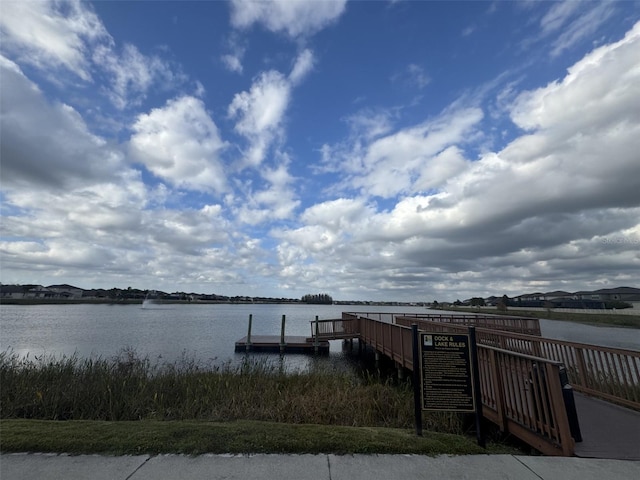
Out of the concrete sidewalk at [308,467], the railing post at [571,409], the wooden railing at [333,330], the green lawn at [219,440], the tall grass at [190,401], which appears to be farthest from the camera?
the wooden railing at [333,330]

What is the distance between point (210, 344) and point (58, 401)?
21670 millimetres

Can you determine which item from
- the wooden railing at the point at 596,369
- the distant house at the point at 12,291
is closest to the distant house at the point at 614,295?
the wooden railing at the point at 596,369

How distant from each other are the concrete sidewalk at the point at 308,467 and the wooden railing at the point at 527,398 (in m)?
0.38

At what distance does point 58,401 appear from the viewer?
6984 mm

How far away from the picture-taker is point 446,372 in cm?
500

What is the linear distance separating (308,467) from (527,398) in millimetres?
3438

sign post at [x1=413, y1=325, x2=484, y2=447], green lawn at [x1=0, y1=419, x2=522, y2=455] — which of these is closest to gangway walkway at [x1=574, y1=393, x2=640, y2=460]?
green lawn at [x1=0, y1=419, x2=522, y2=455]

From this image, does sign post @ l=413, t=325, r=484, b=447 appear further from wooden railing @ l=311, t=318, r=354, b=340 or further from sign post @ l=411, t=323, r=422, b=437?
Result: wooden railing @ l=311, t=318, r=354, b=340

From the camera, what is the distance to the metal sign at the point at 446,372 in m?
4.96

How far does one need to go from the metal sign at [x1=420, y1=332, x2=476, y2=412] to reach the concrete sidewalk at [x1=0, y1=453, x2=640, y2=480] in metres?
0.71

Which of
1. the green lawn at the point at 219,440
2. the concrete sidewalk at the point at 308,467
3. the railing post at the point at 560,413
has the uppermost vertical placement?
the railing post at the point at 560,413

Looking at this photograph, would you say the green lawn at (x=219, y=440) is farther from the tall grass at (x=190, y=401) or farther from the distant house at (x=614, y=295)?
the distant house at (x=614, y=295)

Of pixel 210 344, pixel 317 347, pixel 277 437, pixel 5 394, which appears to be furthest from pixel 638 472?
pixel 210 344

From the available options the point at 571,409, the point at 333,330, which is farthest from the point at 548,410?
the point at 333,330
